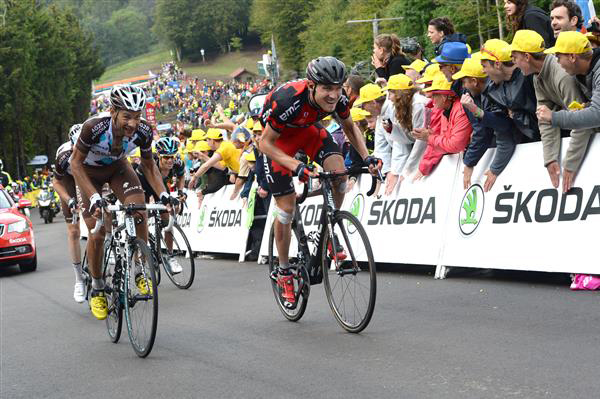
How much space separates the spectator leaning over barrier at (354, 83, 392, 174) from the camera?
38.3 ft

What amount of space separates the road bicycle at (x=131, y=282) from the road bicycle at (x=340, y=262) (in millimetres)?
1316

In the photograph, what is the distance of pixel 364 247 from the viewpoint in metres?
7.04

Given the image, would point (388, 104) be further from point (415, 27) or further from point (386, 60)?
point (415, 27)

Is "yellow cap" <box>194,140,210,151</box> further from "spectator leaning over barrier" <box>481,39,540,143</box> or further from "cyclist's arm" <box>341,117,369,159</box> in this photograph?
"cyclist's arm" <box>341,117,369,159</box>

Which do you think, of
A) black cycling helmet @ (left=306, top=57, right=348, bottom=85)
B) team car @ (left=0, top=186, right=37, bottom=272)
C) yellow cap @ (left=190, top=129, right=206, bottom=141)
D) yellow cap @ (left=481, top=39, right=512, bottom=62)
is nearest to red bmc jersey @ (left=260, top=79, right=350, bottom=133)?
black cycling helmet @ (left=306, top=57, right=348, bottom=85)

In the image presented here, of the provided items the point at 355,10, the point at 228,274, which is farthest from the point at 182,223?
the point at 355,10

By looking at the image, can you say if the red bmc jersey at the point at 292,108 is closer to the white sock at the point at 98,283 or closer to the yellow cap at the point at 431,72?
the white sock at the point at 98,283

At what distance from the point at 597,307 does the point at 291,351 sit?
2554 millimetres

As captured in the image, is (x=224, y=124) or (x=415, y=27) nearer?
(x=224, y=124)

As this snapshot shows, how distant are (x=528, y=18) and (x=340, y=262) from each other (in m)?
4.63

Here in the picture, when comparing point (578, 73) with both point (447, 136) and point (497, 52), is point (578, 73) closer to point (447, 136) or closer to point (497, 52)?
point (497, 52)

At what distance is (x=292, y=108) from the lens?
7.45 meters

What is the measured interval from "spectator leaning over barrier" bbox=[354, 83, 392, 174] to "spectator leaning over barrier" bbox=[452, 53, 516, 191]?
1802mm

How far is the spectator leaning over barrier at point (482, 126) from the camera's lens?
9492 mm
